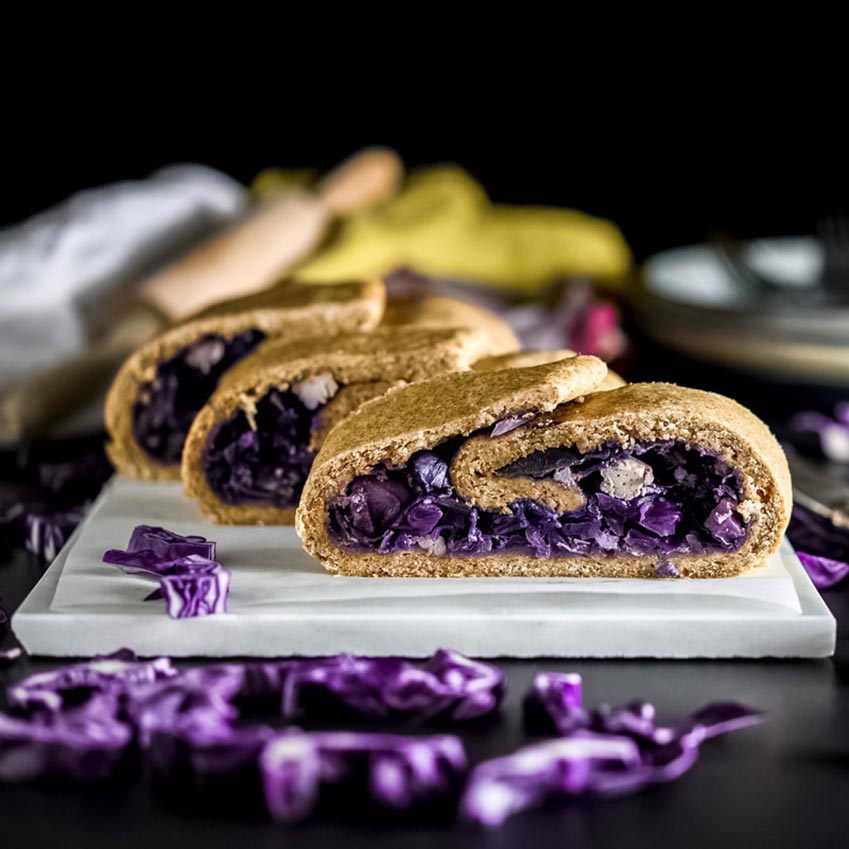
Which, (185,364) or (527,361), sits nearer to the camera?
(527,361)

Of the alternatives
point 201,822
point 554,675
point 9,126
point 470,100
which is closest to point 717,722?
point 554,675

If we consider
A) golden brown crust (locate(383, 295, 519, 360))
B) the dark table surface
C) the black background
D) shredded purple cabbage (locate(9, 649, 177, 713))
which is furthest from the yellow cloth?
the dark table surface

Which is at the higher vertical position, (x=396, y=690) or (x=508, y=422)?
(x=508, y=422)

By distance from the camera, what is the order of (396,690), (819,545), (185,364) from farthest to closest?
(185,364) < (819,545) < (396,690)

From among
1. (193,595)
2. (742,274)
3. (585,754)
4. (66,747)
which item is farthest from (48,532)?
(742,274)

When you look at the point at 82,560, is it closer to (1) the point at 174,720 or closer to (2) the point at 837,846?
(1) the point at 174,720

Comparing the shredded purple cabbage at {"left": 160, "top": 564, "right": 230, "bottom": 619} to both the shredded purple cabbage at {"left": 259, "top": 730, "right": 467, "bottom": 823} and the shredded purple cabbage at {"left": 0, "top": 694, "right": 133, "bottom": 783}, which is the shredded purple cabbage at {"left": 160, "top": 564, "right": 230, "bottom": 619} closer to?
the shredded purple cabbage at {"left": 0, "top": 694, "right": 133, "bottom": 783}

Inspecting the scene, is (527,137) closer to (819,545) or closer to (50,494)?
(50,494)

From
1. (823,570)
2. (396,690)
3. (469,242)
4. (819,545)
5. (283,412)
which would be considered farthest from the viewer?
(469,242)
